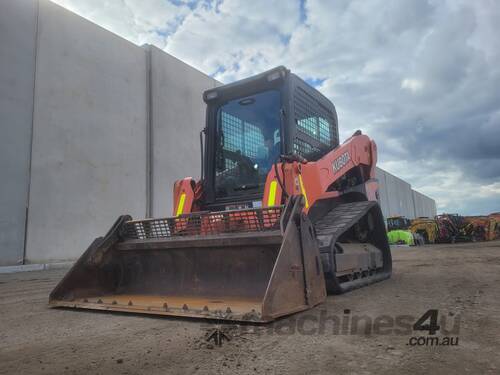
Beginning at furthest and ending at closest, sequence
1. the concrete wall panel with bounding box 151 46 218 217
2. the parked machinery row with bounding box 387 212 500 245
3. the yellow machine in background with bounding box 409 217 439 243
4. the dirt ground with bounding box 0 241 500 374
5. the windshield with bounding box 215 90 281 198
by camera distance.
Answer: the yellow machine in background with bounding box 409 217 439 243
the parked machinery row with bounding box 387 212 500 245
the concrete wall panel with bounding box 151 46 218 217
the windshield with bounding box 215 90 281 198
the dirt ground with bounding box 0 241 500 374

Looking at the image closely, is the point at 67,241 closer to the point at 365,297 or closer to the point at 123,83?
the point at 123,83

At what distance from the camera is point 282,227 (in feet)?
11.2

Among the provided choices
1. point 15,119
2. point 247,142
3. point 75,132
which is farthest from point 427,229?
point 247,142

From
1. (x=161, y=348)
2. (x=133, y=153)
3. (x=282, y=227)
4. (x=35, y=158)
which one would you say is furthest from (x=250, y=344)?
(x=133, y=153)

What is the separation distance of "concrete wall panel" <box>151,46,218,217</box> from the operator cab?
928 centimetres

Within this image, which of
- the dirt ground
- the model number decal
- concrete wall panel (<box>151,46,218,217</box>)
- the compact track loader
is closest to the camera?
Result: the dirt ground

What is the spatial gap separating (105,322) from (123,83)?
38.1ft

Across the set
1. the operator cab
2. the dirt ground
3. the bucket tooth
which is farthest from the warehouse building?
the dirt ground

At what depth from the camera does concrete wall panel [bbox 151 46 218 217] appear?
14.6 m

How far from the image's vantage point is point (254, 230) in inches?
147

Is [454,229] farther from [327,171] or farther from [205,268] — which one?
[205,268]

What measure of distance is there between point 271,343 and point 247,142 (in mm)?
3141

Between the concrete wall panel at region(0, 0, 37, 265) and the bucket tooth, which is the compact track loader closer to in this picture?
the bucket tooth

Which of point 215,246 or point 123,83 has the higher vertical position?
point 123,83
